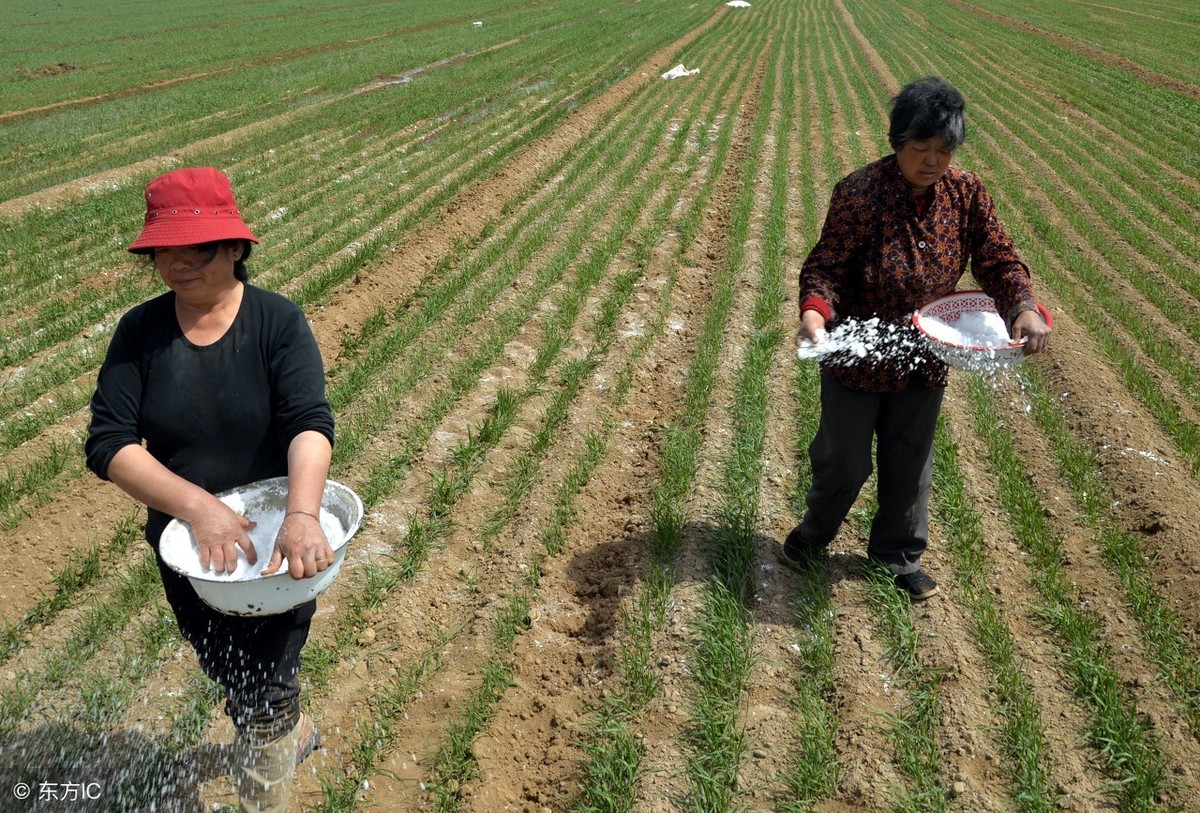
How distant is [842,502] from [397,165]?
31.0 ft

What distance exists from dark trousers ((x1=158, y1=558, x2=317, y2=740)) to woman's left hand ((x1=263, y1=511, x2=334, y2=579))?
39cm

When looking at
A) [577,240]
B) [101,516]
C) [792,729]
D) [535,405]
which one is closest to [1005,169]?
[577,240]

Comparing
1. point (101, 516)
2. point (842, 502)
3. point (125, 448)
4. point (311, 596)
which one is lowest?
point (101, 516)

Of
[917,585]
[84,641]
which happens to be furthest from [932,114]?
[84,641]

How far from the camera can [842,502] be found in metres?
3.59

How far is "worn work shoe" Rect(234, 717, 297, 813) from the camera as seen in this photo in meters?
2.56

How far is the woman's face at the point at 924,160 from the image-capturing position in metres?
2.91

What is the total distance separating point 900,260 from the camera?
3.16 m

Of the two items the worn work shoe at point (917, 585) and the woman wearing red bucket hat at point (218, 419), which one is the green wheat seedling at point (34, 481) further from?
the worn work shoe at point (917, 585)

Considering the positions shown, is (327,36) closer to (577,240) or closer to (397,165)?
(397,165)

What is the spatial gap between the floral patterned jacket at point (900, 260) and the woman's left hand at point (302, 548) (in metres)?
1.90

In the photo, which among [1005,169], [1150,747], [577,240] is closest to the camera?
[1150,747]

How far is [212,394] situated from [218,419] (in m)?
0.08

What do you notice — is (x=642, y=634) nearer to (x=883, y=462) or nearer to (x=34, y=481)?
(x=883, y=462)
